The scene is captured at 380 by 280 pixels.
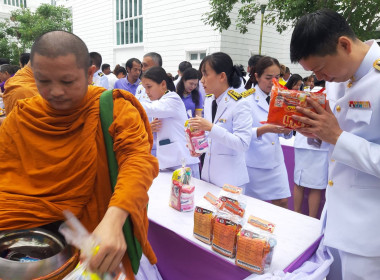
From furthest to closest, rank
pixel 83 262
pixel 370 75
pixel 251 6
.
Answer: pixel 251 6 → pixel 370 75 → pixel 83 262

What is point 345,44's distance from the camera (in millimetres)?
1143

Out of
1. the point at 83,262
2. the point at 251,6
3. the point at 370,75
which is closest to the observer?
the point at 83,262

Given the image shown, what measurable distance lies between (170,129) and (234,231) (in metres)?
1.57

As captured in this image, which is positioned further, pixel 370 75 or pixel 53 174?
pixel 370 75

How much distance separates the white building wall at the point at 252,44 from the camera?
542 inches

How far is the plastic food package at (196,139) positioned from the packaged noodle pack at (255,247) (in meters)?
0.90

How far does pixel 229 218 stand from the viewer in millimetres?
1329

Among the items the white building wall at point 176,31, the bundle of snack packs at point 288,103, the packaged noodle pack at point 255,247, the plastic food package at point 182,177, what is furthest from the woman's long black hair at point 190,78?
the white building wall at point 176,31

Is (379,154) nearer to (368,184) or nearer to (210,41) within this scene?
(368,184)

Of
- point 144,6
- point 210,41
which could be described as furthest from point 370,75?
point 144,6

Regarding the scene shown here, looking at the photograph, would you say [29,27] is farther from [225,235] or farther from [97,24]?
[225,235]

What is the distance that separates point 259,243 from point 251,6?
33.9ft

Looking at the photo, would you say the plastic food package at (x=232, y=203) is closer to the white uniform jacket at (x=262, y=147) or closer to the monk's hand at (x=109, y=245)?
the monk's hand at (x=109, y=245)

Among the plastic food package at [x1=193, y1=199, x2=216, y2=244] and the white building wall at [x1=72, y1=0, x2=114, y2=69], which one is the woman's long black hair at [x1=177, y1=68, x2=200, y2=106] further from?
the white building wall at [x1=72, y1=0, x2=114, y2=69]
